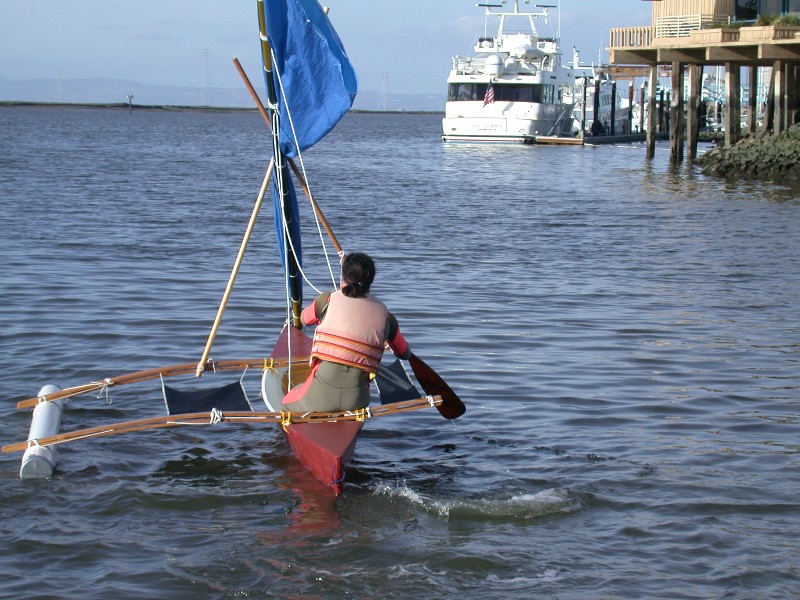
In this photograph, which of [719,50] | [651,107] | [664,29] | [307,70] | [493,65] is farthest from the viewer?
Answer: [493,65]

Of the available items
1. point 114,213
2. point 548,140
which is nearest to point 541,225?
point 114,213

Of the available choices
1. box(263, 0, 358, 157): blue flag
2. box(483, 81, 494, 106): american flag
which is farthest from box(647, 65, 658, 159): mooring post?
box(263, 0, 358, 157): blue flag

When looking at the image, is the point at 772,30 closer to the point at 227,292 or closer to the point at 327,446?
the point at 227,292

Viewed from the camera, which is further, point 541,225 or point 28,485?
point 541,225

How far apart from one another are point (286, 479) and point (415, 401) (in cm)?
100

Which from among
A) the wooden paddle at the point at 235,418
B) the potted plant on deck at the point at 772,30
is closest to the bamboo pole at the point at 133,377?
the wooden paddle at the point at 235,418

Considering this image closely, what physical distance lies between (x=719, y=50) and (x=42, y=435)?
89.6ft

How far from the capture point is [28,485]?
7.05m

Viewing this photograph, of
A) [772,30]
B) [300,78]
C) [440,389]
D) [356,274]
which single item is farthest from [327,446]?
[772,30]

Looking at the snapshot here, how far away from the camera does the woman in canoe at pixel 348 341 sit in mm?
6793

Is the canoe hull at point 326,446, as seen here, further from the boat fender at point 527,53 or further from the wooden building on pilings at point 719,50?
the boat fender at point 527,53

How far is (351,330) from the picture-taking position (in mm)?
6832

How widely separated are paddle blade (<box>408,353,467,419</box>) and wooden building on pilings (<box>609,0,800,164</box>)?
22967mm

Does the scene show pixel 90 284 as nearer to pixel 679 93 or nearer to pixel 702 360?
pixel 702 360
